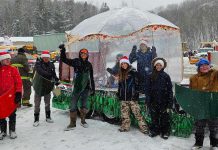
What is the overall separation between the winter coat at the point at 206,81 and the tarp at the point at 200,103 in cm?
15

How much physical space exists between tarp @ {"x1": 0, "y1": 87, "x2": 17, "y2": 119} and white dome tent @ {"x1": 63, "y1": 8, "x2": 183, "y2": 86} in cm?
246

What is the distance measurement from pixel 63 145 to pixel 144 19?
3.89 meters

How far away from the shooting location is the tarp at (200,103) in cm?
538

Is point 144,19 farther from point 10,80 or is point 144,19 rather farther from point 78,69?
point 10,80

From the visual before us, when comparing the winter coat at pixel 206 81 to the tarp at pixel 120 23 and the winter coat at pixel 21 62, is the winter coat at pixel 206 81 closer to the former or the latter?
the tarp at pixel 120 23

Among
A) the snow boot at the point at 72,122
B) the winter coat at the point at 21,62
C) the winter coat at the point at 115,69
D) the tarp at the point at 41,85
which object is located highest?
the winter coat at the point at 21,62

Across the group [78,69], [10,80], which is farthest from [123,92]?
[10,80]

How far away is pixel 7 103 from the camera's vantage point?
5.97 m

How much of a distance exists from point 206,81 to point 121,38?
2972 mm

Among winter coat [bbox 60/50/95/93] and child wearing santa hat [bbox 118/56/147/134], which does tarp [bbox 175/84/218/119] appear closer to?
child wearing santa hat [bbox 118/56/147/134]

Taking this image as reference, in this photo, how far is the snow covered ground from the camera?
570 centimetres

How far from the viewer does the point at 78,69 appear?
21.9 ft

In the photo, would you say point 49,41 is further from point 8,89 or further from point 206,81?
point 206,81

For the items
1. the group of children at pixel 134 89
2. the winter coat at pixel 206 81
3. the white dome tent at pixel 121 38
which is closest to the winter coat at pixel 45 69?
the group of children at pixel 134 89
